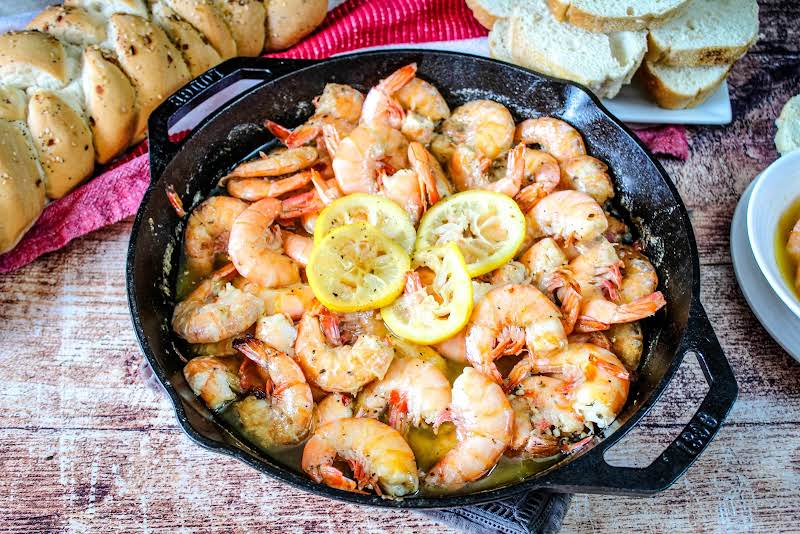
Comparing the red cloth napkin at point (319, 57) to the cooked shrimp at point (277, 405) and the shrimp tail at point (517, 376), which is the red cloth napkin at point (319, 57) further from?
the shrimp tail at point (517, 376)

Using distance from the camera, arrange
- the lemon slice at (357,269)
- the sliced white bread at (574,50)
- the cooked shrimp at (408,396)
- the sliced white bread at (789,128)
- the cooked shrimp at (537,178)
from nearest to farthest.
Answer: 1. the cooked shrimp at (408,396)
2. the lemon slice at (357,269)
3. the cooked shrimp at (537,178)
4. the sliced white bread at (574,50)
5. the sliced white bread at (789,128)

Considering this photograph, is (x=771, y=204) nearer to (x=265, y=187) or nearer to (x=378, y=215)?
(x=378, y=215)

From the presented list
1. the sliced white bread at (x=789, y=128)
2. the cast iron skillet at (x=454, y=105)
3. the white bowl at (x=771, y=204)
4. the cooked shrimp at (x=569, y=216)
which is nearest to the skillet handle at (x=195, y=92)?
the cast iron skillet at (x=454, y=105)

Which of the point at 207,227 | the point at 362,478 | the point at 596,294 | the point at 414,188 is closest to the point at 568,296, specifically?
the point at 596,294

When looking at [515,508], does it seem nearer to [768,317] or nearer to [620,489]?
[620,489]

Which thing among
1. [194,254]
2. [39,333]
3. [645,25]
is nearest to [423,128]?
[194,254]

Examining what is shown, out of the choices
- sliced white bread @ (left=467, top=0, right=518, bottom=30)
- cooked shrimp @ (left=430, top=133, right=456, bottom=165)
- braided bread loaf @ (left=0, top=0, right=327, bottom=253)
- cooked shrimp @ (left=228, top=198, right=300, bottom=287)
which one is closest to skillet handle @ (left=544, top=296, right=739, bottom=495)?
cooked shrimp @ (left=228, top=198, right=300, bottom=287)
